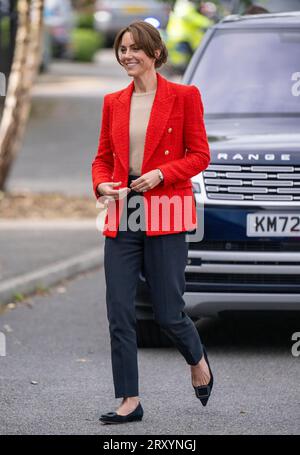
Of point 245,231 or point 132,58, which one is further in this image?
point 245,231

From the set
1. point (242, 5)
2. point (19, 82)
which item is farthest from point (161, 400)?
point (242, 5)

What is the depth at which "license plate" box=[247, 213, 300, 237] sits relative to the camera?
830cm

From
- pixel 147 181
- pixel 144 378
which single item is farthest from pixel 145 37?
pixel 144 378

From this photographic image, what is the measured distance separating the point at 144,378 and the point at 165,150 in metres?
1.77

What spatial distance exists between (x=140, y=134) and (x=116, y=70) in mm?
28692

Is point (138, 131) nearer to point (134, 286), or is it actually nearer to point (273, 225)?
point (134, 286)

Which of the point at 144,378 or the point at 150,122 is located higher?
the point at 150,122

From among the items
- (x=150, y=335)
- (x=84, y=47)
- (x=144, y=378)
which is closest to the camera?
(x=144, y=378)

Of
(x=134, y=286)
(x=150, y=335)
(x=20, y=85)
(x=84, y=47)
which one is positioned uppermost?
(x=134, y=286)

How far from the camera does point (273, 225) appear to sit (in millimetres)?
8336

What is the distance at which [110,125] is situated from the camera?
22.5 ft

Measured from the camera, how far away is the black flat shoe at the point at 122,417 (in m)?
6.81

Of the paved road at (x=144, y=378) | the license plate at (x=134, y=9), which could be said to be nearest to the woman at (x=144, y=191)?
the paved road at (x=144, y=378)
